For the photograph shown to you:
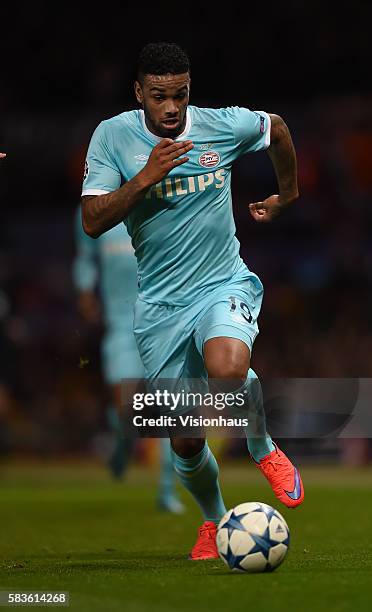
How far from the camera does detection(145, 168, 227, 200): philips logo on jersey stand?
6.20 metres

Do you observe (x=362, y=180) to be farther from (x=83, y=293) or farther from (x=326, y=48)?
(x=83, y=293)

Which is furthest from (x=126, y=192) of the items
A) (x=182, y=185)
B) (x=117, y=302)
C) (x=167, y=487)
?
(x=167, y=487)

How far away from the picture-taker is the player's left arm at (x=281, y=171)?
21.7 ft

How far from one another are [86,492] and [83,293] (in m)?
3.06

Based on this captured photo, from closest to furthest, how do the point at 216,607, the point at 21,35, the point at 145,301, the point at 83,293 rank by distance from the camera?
1. the point at 216,607
2. the point at 145,301
3. the point at 83,293
4. the point at 21,35

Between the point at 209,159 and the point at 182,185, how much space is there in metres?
0.21

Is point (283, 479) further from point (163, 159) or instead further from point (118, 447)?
point (118, 447)

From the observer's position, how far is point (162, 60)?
5.98 metres

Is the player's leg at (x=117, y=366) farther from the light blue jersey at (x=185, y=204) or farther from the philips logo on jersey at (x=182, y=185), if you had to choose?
the philips logo on jersey at (x=182, y=185)

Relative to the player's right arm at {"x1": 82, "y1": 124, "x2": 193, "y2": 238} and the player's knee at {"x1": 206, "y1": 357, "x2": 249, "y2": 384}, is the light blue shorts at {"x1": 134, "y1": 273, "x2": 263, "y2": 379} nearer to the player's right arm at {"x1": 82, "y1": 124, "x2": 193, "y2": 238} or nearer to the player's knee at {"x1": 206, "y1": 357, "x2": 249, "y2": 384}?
the player's knee at {"x1": 206, "y1": 357, "x2": 249, "y2": 384}

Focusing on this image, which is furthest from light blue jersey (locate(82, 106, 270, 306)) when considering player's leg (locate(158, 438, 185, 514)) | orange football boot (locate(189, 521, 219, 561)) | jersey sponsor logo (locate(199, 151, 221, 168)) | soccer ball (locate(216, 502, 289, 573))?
player's leg (locate(158, 438, 185, 514))

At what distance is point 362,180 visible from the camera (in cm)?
2019

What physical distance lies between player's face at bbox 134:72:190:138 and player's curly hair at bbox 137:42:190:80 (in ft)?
0.10

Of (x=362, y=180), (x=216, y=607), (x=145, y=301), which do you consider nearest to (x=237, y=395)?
(x=145, y=301)
